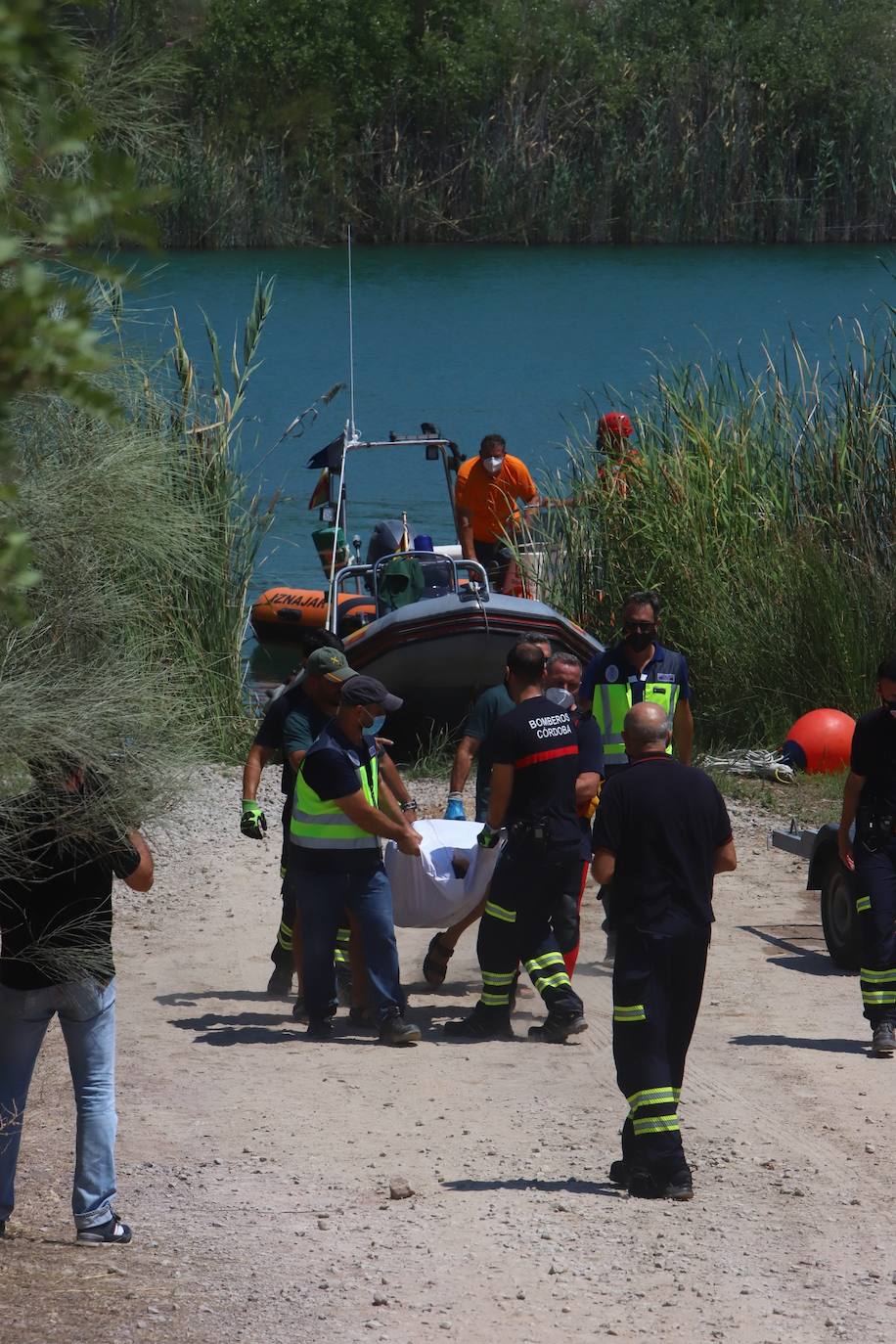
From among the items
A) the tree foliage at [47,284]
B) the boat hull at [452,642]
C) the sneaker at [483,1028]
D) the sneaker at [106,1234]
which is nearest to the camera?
the tree foliage at [47,284]

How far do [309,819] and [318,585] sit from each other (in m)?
15.0

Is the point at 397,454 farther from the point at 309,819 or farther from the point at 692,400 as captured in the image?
the point at 309,819

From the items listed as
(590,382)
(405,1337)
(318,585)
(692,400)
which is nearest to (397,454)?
(590,382)

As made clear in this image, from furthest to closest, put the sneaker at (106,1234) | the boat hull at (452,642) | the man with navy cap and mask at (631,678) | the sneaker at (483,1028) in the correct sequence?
the boat hull at (452,642) < the man with navy cap and mask at (631,678) < the sneaker at (483,1028) < the sneaker at (106,1234)

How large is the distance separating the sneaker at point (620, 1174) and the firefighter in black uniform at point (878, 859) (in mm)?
1692

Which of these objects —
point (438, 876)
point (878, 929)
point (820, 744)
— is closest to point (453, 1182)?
point (438, 876)

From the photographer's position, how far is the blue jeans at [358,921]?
702 centimetres

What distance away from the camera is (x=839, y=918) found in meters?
8.34

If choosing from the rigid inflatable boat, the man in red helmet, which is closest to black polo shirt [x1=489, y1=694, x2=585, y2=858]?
the rigid inflatable boat

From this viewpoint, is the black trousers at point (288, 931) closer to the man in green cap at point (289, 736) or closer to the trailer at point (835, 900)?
the man in green cap at point (289, 736)

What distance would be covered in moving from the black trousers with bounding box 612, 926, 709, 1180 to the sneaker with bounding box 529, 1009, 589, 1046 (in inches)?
62.0

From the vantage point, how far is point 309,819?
6996 millimetres

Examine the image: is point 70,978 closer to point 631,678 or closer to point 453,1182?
point 453,1182

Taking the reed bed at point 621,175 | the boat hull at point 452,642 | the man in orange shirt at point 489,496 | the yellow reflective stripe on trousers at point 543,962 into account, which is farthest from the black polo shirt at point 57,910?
the reed bed at point 621,175
